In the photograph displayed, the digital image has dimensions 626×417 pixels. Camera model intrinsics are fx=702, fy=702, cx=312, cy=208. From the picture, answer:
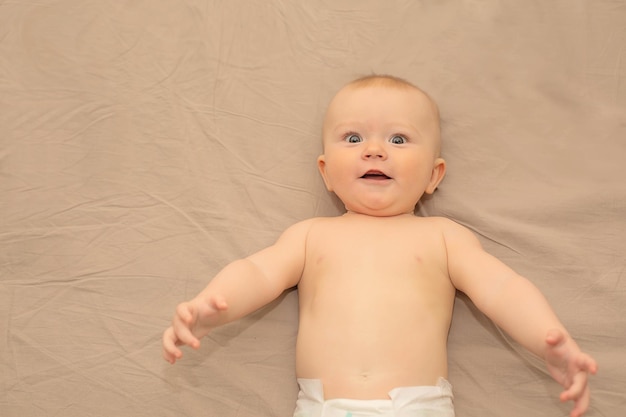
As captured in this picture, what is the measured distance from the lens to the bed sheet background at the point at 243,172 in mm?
1337

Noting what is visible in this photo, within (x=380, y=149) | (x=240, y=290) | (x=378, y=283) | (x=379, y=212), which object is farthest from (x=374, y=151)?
(x=240, y=290)

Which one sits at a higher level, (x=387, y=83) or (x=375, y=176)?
(x=387, y=83)

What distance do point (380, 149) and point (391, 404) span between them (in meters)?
0.48

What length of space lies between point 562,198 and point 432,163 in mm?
286

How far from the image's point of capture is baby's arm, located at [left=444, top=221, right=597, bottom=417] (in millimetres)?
1038

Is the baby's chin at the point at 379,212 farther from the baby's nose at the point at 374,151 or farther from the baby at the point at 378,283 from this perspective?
the baby's nose at the point at 374,151

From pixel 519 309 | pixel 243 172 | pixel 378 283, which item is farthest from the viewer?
pixel 243 172

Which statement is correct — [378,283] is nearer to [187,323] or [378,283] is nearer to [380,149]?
[380,149]

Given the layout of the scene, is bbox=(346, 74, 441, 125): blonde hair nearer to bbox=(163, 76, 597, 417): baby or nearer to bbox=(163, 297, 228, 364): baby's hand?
bbox=(163, 76, 597, 417): baby

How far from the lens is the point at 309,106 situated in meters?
1.58

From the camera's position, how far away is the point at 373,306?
1265mm

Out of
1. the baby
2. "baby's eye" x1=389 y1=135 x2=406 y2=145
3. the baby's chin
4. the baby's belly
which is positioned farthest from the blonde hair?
the baby's belly

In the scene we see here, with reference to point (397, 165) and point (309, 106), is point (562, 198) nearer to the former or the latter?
point (397, 165)

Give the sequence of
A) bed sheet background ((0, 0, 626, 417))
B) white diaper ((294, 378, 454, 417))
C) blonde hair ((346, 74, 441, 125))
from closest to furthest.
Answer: white diaper ((294, 378, 454, 417))
bed sheet background ((0, 0, 626, 417))
blonde hair ((346, 74, 441, 125))
